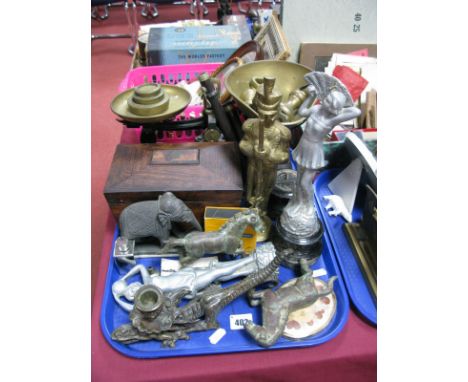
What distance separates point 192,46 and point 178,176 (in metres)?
0.98

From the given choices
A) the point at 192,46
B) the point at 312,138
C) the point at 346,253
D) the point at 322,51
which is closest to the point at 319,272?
the point at 346,253

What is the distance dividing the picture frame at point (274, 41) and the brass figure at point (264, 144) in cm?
52

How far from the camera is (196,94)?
1.43 meters

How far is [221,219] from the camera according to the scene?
92cm

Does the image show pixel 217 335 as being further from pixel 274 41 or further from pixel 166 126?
pixel 274 41

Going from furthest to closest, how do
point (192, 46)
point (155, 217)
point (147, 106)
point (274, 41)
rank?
point (192, 46), point (274, 41), point (147, 106), point (155, 217)

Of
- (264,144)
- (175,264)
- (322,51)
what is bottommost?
(175,264)

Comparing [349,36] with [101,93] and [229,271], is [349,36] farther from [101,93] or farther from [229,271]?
[101,93]

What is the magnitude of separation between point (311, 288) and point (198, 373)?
315mm

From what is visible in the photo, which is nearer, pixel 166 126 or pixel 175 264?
pixel 175 264

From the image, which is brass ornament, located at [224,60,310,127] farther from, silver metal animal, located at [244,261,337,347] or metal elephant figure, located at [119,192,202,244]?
silver metal animal, located at [244,261,337,347]

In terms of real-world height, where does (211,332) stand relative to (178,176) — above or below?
below

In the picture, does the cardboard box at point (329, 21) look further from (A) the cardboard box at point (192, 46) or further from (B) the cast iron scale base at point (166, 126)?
(B) the cast iron scale base at point (166, 126)

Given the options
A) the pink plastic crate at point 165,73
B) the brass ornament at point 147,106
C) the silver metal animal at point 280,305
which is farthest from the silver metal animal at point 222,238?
the pink plastic crate at point 165,73
